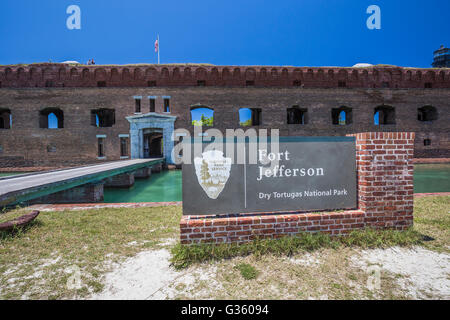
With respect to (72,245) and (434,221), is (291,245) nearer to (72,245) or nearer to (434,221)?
(434,221)

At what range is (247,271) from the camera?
223 cm

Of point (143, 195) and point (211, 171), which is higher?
point (211, 171)

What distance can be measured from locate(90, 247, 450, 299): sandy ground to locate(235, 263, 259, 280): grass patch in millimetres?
287

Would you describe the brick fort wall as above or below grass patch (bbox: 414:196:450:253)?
above

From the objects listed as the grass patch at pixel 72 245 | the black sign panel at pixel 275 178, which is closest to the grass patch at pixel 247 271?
the black sign panel at pixel 275 178

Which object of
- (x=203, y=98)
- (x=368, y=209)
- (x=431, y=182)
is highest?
(x=203, y=98)

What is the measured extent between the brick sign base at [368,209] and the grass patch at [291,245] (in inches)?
3.4

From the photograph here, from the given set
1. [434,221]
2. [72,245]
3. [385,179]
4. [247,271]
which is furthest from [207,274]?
[434,221]

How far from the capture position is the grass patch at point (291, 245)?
2523 millimetres

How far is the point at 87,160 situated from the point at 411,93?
1213 inches

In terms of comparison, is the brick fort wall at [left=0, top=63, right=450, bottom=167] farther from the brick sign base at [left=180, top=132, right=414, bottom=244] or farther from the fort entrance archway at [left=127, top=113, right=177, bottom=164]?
the brick sign base at [left=180, top=132, right=414, bottom=244]

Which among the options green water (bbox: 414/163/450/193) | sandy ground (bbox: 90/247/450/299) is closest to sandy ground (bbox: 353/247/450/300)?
sandy ground (bbox: 90/247/450/299)

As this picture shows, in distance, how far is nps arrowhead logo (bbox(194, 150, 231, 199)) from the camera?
2.79 m

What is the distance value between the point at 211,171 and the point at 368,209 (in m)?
2.40
